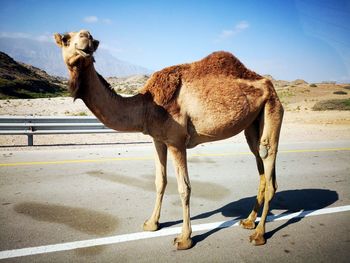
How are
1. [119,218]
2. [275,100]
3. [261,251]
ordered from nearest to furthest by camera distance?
1. [261,251]
2. [275,100]
3. [119,218]

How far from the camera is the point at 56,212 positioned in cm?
444

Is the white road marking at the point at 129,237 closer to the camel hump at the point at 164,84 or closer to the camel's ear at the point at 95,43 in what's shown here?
the camel hump at the point at 164,84

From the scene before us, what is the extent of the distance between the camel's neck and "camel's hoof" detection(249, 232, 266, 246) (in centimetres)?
213

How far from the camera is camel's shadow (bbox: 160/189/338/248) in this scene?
4.43 metres

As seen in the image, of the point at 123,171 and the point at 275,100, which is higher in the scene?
the point at 275,100

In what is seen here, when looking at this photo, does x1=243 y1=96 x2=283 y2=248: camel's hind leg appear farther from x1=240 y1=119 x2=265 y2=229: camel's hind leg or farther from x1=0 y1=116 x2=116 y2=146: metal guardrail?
x1=0 y1=116 x2=116 y2=146: metal guardrail

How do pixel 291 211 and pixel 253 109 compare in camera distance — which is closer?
pixel 253 109

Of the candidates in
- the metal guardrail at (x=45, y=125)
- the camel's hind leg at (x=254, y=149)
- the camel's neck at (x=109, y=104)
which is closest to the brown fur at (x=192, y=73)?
the camel's neck at (x=109, y=104)

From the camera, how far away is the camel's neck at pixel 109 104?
9.62 feet

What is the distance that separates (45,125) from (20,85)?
57.8m

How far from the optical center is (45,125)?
9875 mm

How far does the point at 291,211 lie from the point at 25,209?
458cm

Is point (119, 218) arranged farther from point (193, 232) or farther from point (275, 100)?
point (275, 100)

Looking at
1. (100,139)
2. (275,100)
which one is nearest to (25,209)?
(275,100)
